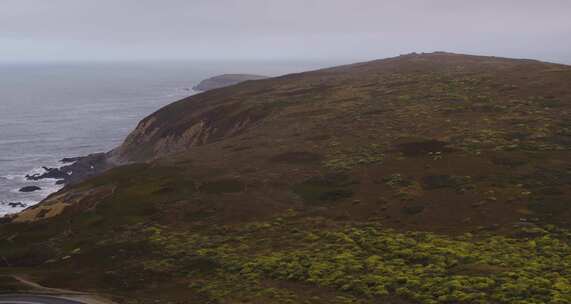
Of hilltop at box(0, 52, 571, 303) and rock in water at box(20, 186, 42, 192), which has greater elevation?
hilltop at box(0, 52, 571, 303)

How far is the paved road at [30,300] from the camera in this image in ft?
103

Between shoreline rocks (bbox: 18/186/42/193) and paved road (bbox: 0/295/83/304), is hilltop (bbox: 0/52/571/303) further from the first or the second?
shoreline rocks (bbox: 18/186/42/193)

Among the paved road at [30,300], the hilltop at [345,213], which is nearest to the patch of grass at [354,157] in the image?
the hilltop at [345,213]

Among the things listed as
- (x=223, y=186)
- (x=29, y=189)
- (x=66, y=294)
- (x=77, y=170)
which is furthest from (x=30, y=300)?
(x=77, y=170)

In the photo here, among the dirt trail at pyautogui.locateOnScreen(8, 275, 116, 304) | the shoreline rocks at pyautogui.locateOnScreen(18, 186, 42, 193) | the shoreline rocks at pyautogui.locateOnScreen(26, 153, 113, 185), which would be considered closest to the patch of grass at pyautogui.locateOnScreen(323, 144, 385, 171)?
the dirt trail at pyautogui.locateOnScreen(8, 275, 116, 304)

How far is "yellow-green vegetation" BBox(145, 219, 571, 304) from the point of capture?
29453 millimetres

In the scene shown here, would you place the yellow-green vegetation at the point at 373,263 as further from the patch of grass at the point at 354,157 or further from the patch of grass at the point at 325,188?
the patch of grass at the point at 354,157

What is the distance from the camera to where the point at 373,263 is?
34.8 meters

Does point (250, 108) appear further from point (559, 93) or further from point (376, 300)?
point (376, 300)

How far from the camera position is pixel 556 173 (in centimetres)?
4809

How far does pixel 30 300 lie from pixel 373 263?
20.7m

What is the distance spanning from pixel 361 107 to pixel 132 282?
56.9 metres

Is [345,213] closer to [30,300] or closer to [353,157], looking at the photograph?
[353,157]

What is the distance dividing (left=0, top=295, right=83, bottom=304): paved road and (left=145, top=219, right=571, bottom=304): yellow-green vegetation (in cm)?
727
